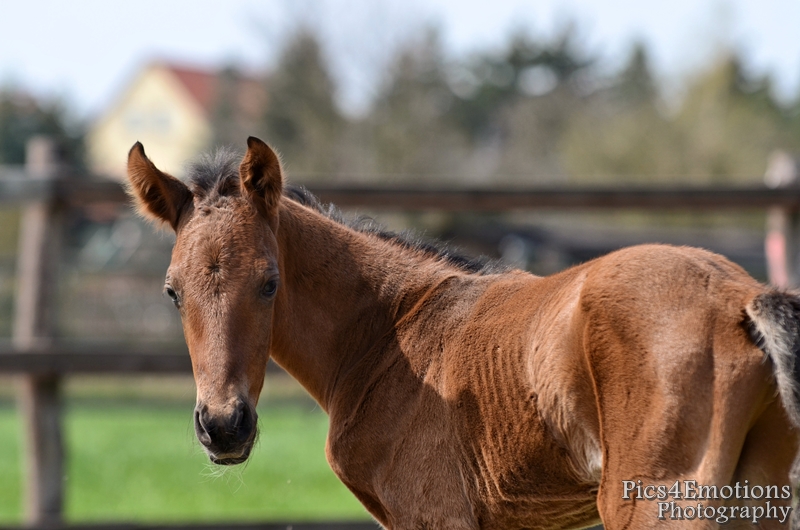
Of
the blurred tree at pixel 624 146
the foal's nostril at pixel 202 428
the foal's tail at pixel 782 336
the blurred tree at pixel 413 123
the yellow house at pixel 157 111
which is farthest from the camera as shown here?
the yellow house at pixel 157 111

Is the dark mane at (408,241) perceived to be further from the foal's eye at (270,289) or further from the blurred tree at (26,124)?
A: the blurred tree at (26,124)

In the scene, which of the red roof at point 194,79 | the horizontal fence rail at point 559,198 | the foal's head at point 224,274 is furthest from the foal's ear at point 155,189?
the red roof at point 194,79

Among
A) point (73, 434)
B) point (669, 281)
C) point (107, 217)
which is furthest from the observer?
point (107, 217)

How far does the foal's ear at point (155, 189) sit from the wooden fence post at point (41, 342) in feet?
7.34

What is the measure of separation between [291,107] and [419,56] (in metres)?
4.51

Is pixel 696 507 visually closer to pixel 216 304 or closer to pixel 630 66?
pixel 216 304

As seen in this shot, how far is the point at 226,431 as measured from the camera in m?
2.53

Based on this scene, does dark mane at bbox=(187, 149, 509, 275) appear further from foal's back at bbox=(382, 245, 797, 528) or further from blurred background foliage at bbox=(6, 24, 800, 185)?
blurred background foliage at bbox=(6, 24, 800, 185)

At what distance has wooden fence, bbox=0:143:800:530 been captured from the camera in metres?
4.84

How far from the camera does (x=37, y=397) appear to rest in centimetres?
495

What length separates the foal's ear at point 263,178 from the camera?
2.96m

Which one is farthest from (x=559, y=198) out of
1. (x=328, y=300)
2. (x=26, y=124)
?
(x=26, y=124)

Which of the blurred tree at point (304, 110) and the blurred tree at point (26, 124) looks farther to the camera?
the blurred tree at point (26, 124)

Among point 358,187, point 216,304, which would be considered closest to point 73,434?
point 358,187
